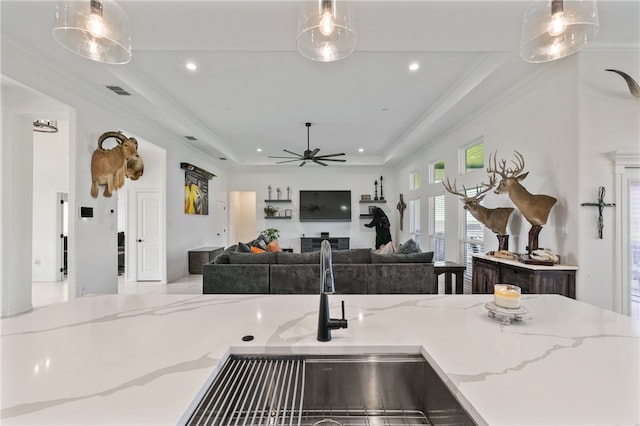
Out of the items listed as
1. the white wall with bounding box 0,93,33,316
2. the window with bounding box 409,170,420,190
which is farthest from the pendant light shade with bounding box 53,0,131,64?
the window with bounding box 409,170,420,190

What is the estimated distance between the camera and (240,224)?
11.0 meters

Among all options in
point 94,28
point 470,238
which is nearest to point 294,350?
point 94,28

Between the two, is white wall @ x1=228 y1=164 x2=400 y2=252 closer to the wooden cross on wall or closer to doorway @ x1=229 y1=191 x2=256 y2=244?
doorway @ x1=229 y1=191 x2=256 y2=244

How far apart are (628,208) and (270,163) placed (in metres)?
7.49

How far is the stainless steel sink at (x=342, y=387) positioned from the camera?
98 centimetres

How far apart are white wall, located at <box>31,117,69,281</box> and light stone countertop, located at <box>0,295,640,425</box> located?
6.12 m

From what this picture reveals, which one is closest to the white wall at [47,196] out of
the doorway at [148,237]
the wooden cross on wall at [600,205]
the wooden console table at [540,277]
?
the doorway at [148,237]

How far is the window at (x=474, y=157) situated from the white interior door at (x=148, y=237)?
589 cm

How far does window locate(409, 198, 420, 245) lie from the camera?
→ 7693 millimetres

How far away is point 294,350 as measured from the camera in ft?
3.37

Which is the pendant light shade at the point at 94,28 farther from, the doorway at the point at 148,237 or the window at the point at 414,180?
the window at the point at 414,180

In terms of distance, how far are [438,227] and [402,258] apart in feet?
10.1

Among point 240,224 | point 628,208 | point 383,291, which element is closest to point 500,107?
point 628,208

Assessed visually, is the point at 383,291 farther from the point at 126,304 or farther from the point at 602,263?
the point at 126,304
